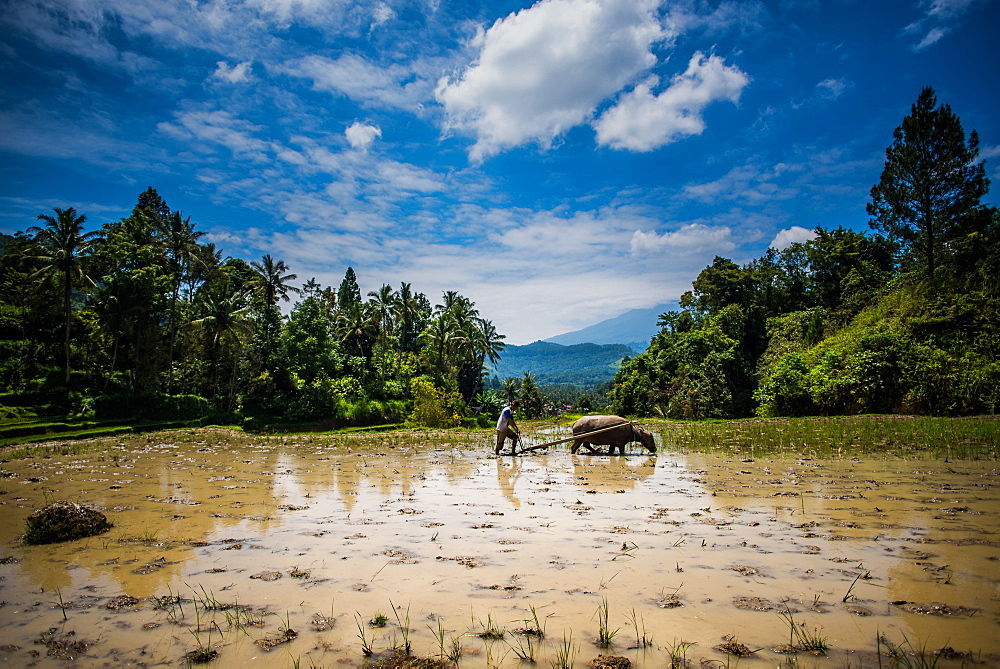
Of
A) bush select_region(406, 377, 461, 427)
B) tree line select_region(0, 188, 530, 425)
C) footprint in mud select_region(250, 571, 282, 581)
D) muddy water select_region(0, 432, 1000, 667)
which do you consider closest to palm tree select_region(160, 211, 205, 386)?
tree line select_region(0, 188, 530, 425)

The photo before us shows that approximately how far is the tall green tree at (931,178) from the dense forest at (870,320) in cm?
7

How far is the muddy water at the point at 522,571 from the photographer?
3.46m

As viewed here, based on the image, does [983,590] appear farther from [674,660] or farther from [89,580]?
[89,580]

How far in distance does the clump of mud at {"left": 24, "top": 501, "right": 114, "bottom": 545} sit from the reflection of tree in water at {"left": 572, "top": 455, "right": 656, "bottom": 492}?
786cm

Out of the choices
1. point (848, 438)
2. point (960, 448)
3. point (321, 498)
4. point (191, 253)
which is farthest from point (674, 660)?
point (191, 253)

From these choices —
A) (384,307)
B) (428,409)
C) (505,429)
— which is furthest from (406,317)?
(505,429)

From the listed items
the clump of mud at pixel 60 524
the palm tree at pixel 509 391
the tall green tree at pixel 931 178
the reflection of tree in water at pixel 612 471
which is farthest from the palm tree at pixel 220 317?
the tall green tree at pixel 931 178

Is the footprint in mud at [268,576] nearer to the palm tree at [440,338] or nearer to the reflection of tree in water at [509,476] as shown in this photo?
the reflection of tree in water at [509,476]

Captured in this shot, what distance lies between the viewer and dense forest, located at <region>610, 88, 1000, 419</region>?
2088 cm

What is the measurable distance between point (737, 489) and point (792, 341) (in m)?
32.3

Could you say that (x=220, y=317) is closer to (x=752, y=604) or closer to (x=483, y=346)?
(x=483, y=346)

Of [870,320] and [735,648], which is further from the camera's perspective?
[870,320]

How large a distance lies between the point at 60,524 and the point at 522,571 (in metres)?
6.11

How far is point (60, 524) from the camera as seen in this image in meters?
6.09
